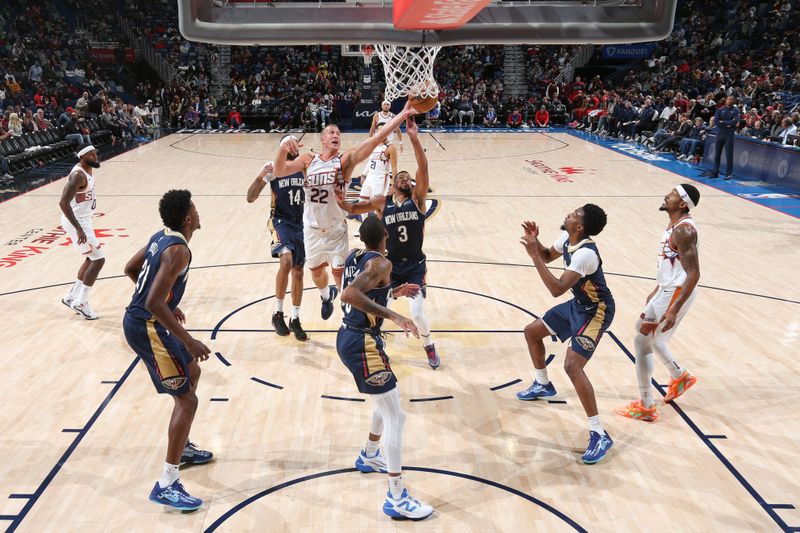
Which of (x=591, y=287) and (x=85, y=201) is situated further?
(x=85, y=201)

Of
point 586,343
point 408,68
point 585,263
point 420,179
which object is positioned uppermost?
point 408,68

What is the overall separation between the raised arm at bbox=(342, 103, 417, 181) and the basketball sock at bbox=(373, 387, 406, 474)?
251cm

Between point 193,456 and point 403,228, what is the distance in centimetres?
257

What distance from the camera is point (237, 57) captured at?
31.0m

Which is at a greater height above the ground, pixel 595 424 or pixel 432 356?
pixel 595 424

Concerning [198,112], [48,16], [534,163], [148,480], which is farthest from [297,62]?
[148,480]

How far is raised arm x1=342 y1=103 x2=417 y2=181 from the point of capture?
20.1ft

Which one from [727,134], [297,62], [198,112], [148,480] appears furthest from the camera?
[297,62]

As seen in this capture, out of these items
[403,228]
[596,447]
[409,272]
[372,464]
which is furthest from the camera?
[409,272]

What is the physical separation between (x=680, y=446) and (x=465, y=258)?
4.96 m

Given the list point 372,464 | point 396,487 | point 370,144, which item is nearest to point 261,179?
point 370,144

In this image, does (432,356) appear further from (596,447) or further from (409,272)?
(596,447)

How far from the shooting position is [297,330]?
7016 mm

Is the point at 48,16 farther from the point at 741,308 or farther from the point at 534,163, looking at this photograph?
the point at 741,308
